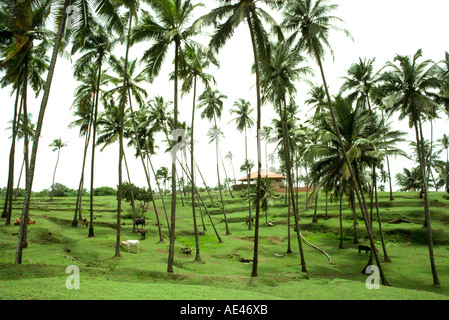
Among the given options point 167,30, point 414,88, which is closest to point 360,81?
point 414,88

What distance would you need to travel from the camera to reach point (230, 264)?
1962 centimetres

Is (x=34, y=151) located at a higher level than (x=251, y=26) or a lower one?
lower

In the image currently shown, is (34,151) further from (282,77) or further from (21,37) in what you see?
(282,77)

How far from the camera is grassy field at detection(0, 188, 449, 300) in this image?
8.53m

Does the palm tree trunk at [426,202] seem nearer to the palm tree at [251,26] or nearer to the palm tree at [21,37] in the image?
the palm tree at [251,26]

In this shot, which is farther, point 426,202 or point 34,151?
point 426,202

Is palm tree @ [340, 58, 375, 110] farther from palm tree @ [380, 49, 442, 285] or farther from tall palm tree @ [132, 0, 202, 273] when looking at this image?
tall palm tree @ [132, 0, 202, 273]

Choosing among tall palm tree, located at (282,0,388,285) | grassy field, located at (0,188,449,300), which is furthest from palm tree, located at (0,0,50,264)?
tall palm tree, located at (282,0,388,285)

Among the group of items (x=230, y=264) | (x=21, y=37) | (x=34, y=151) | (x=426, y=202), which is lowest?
(x=230, y=264)
